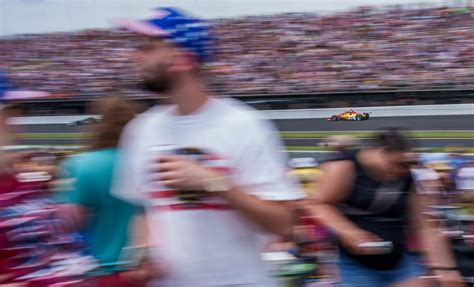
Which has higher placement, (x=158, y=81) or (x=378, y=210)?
(x=158, y=81)

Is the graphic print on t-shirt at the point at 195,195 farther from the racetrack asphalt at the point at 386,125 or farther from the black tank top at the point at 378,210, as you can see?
the racetrack asphalt at the point at 386,125

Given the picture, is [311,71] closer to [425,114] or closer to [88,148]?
[425,114]

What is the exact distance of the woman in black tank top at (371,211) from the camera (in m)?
2.72

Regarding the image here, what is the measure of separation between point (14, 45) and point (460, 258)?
1137 inches

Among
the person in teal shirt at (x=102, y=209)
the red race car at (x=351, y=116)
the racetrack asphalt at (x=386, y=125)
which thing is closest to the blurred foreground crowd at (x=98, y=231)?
the person in teal shirt at (x=102, y=209)

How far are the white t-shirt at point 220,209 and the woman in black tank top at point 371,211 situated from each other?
92cm

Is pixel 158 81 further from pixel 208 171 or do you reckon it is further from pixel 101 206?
pixel 101 206

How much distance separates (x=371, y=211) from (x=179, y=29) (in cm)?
124

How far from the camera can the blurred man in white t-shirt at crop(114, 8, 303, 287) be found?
5.78 ft

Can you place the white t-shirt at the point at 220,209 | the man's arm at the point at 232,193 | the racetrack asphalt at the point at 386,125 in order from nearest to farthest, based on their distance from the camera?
1. the man's arm at the point at 232,193
2. the white t-shirt at the point at 220,209
3. the racetrack asphalt at the point at 386,125

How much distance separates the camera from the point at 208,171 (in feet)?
5.57

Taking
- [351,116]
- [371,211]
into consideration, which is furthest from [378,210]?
[351,116]

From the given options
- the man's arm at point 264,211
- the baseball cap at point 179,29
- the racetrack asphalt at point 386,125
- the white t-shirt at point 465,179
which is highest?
the baseball cap at point 179,29

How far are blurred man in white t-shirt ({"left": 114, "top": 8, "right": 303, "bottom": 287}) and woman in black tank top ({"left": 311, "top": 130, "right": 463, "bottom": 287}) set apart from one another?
3.06ft
